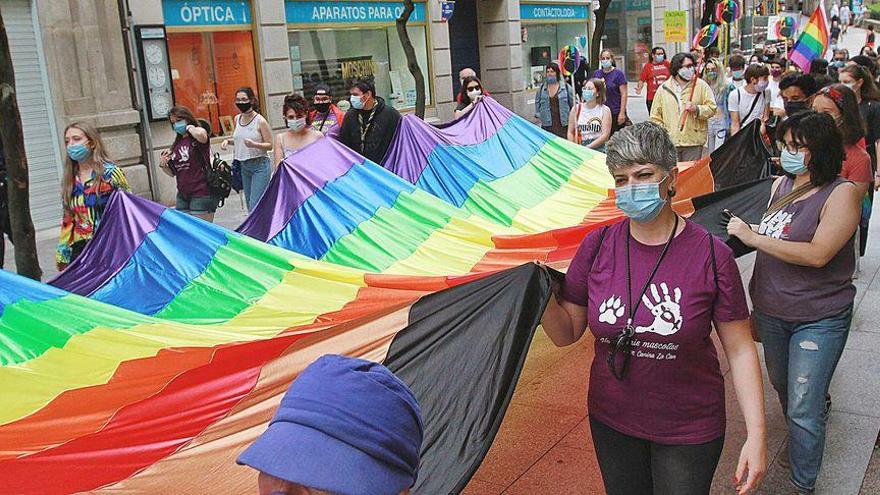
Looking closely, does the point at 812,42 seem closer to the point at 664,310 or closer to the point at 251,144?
the point at 251,144

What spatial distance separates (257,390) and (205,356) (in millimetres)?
333

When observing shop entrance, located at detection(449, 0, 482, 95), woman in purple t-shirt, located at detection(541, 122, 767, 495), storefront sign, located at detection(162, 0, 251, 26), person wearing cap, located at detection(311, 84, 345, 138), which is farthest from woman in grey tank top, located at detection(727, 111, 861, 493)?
shop entrance, located at detection(449, 0, 482, 95)

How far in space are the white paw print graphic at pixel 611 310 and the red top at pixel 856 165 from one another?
2.58 metres

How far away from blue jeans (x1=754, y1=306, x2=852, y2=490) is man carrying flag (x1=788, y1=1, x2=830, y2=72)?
9.07m

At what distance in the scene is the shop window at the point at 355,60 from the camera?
685 inches

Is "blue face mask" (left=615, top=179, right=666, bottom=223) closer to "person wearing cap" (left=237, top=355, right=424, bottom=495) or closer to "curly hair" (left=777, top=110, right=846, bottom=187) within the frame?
"curly hair" (left=777, top=110, right=846, bottom=187)

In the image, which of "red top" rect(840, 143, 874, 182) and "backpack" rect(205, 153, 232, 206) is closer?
"red top" rect(840, 143, 874, 182)

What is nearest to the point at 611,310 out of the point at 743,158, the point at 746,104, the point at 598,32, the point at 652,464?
the point at 652,464

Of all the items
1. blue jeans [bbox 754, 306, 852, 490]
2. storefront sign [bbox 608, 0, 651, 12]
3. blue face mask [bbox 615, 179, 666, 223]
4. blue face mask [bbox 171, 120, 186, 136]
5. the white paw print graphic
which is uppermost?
storefront sign [bbox 608, 0, 651, 12]

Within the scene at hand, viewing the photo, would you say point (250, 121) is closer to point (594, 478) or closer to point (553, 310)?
point (594, 478)

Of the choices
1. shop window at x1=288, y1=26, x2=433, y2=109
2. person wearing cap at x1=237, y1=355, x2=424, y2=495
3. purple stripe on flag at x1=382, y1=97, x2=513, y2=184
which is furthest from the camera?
shop window at x1=288, y1=26, x2=433, y2=109

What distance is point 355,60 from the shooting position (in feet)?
61.8

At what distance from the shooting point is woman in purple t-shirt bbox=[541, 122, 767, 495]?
2.92m

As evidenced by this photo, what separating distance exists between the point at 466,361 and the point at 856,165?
2.84m
